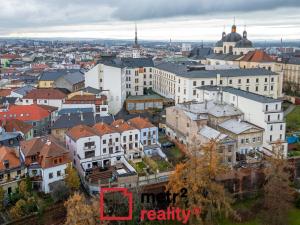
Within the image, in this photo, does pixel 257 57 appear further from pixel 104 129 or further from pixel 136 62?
pixel 104 129

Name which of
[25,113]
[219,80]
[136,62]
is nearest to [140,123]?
[25,113]

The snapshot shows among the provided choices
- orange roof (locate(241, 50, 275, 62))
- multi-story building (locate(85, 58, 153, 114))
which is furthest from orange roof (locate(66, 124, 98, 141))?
orange roof (locate(241, 50, 275, 62))

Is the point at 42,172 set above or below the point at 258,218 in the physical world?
above

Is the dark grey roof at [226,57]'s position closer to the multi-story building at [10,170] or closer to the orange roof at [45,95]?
the orange roof at [45,95]

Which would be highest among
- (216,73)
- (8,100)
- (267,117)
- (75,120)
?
(216,73)

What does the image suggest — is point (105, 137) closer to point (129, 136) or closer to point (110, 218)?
point (129, 136)

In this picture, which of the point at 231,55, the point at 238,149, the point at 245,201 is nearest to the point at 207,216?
the point at 245,201
